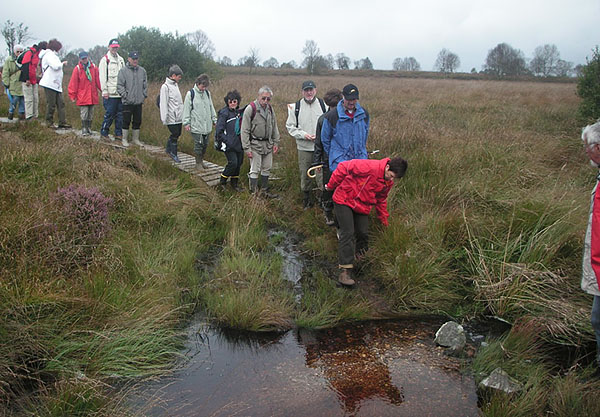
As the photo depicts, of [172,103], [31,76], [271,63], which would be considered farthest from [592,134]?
[271,63]

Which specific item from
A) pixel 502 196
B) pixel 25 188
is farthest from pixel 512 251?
pixel 25 188

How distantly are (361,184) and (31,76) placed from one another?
25.5 feet

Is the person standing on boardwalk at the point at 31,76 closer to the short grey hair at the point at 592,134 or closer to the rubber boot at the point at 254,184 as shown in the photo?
the rubber boot at the point at 254,184

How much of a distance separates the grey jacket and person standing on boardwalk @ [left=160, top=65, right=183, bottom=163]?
20.3 inches

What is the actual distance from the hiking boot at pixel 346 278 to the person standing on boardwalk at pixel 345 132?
1.48 metres

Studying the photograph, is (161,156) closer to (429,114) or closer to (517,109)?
(429,114)

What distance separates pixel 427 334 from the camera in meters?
4.57

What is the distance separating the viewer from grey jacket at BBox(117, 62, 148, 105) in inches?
314

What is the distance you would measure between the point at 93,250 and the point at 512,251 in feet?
15.4

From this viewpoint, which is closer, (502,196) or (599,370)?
(599,370)

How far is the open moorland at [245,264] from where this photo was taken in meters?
3.57

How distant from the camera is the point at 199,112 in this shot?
7863mm

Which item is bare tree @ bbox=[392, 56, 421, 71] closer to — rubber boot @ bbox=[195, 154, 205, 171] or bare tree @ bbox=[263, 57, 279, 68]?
bare tree @ bbox=[263, 57, 279, 68]

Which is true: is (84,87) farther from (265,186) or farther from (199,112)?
(265,186)
